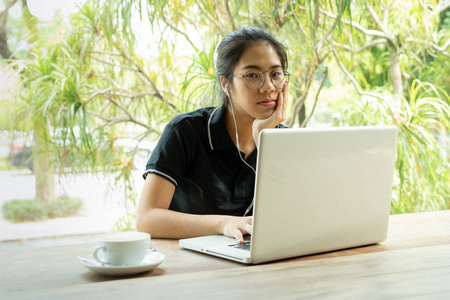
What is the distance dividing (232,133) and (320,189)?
2.53ft

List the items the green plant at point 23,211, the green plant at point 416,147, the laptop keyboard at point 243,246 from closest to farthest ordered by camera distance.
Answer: the laptop keyboard at point 243,246
the green plant at point 23,211
the green plant at point 416,147

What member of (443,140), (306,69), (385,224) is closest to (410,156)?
(443,140)

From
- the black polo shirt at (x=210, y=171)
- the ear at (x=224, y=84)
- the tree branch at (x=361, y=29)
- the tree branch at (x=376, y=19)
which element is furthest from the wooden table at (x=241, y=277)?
the tree branch at (x=376, y=19)

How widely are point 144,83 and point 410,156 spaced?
1.88 metres

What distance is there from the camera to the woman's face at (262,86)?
1895mm

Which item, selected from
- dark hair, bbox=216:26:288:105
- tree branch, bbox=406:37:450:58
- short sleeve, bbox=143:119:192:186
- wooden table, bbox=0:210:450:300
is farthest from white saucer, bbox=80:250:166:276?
tree branch, bbox=406:37:450:58

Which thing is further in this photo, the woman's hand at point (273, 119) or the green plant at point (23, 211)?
the green plant at point (23, 211)

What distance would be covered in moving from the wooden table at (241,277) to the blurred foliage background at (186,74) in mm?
1695

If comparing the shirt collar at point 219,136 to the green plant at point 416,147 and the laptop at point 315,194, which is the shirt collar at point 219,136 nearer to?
the laptop at point 315,194

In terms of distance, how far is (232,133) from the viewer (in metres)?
1.99

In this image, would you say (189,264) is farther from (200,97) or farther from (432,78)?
(432,78)

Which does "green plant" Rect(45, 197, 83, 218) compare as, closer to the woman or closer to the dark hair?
the woman

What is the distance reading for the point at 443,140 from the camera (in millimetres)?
4273

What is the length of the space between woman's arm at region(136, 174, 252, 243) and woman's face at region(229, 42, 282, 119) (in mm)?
407
